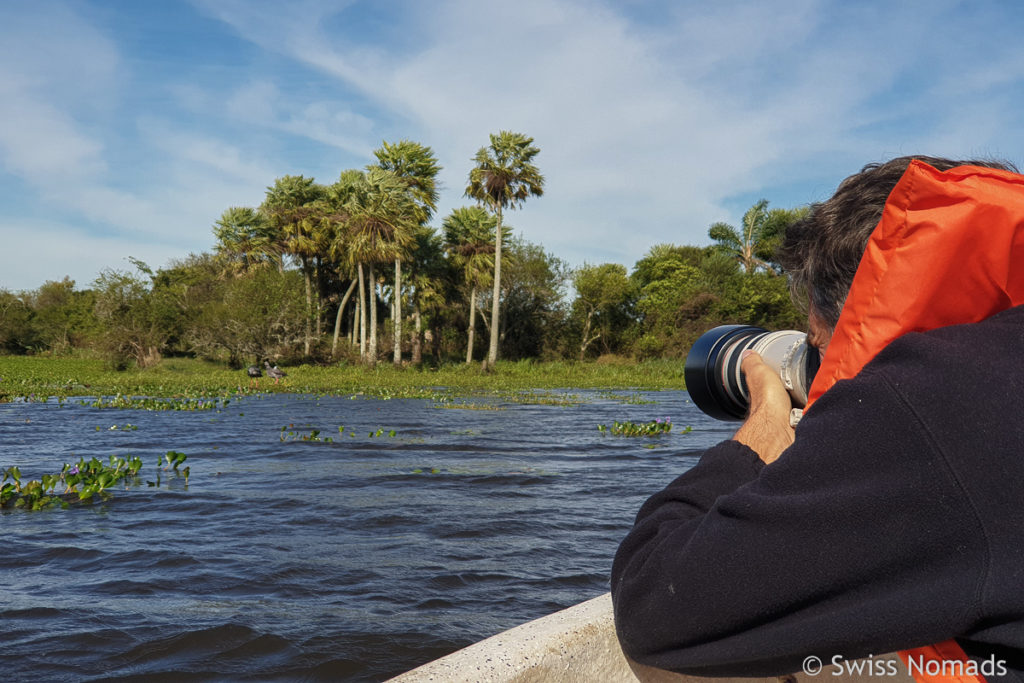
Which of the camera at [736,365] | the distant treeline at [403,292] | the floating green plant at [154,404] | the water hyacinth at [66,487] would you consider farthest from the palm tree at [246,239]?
the camera at [736,365]

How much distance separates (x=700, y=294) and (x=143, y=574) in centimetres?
2805

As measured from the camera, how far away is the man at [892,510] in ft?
2.48

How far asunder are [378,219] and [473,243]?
176 inches

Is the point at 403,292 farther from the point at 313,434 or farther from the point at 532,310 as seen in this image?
the point at 313,434

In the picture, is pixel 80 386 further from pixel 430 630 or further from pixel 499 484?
pixel 430 630

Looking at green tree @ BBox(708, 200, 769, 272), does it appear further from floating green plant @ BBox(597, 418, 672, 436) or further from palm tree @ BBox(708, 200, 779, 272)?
floating green plant @ BBox(597, 418, 672, 436)

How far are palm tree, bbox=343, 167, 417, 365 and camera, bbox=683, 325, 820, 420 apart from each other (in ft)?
69.2

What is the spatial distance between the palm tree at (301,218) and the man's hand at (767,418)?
80.0ft

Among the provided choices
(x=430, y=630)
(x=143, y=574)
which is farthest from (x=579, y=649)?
(x=143, y=574)

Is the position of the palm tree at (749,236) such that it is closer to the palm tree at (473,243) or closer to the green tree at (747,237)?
the green tree at (747,237)

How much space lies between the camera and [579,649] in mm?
1460

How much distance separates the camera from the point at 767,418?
116 cm

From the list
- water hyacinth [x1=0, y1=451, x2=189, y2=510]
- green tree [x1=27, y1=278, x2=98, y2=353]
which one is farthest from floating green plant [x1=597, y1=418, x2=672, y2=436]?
green tree [x1=27, y1=278, x2=98, y2=353]

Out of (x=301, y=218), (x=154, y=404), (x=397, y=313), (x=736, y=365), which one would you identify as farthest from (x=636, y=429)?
(x=301, y=218)
